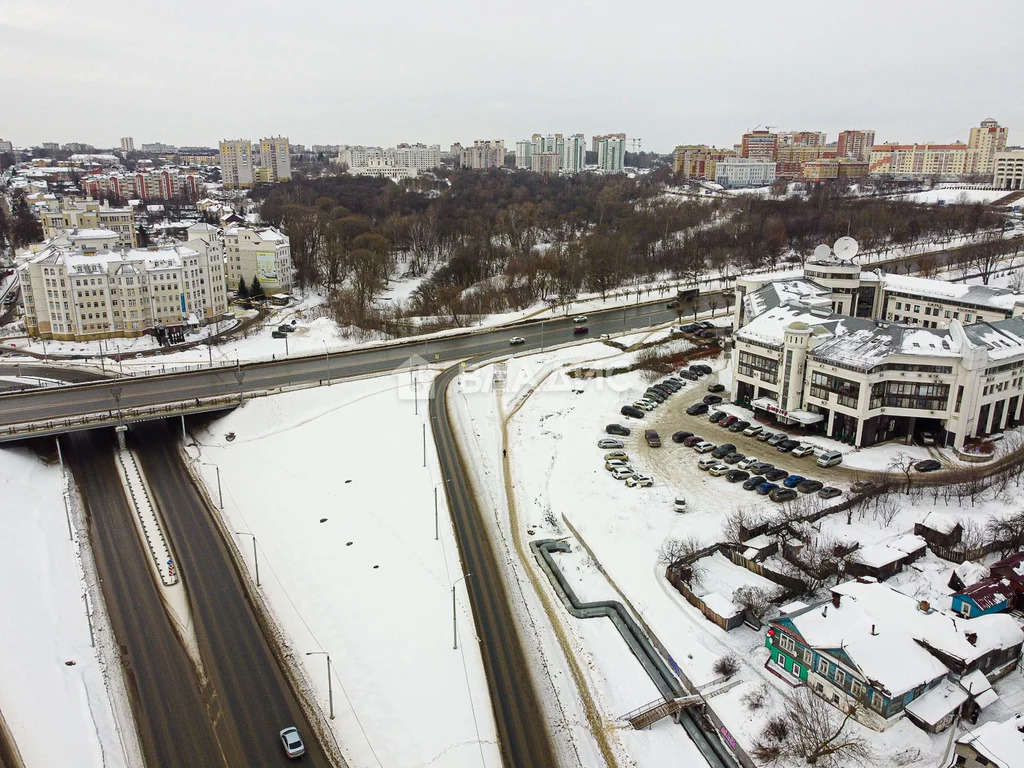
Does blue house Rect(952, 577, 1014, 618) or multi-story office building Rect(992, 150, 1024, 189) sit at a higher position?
multi-story office building Rect(992, 150, 1024, 189)

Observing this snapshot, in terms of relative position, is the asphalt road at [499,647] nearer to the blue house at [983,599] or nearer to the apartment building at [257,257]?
the blue house at [983,599]

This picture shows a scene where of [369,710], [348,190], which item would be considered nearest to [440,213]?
[348,190]

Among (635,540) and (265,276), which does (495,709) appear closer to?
(635,540)

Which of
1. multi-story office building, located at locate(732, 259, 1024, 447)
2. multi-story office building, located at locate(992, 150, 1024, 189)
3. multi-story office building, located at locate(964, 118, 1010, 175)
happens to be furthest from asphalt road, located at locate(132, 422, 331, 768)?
multi-story office building, located at locate(964, 118, 1010, 175)

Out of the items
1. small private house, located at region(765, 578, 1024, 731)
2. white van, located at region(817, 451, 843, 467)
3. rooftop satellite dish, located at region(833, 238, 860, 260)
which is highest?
rooftop satellite dish, located at region(833, 238, 860, 260)

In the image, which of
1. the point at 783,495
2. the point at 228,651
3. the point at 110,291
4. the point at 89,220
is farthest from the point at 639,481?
the point at 89,220

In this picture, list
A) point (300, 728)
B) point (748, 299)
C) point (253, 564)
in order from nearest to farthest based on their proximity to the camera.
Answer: point (300, 728) < point (253, 564) < point (748, 299)

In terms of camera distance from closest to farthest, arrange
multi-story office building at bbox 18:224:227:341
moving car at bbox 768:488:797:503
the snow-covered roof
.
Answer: the snow-covered roof < moving car at bbox 768:488:797:503 < multi-story office building at bbox 18:224:227:341

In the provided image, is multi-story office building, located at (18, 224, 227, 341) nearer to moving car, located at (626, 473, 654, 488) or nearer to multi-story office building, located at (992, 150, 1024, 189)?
moving car, located at (626, 473, 654, 488)
